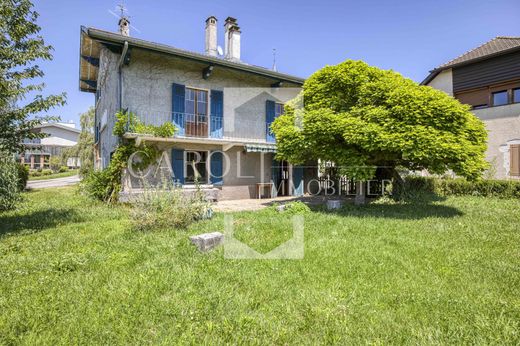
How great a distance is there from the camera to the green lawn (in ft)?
11.1

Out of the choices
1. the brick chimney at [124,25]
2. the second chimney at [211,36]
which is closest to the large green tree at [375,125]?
the second chimney at [211,36]

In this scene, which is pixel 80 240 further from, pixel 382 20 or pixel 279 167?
pixel 382 20

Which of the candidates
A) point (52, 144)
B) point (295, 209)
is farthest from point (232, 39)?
point (52, 144)

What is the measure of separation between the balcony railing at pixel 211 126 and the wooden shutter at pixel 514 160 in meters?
14.7

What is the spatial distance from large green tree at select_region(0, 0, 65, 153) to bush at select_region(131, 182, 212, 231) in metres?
4.44

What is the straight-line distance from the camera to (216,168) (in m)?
16.4

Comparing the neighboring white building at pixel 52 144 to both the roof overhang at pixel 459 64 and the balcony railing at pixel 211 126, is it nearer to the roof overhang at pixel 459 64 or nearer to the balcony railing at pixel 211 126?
the balcony railing at pixel 211 126

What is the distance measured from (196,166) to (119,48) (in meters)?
6.81

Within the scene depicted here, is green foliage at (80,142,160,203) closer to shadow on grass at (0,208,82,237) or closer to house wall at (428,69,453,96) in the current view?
shadow on grass at (0,208,82,237)

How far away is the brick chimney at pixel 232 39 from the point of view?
67.1 ft

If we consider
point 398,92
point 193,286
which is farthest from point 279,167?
point 193,286

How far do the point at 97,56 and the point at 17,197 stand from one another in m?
11.9

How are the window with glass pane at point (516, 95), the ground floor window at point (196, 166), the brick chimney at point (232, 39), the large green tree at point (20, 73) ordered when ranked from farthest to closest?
the brick chimney at point (232, 39)
the window with glass pane at point (516, 95)
the ground floor window at point (196, 166)
the large green tree at point (20, 73)

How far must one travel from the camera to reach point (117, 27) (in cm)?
1973
